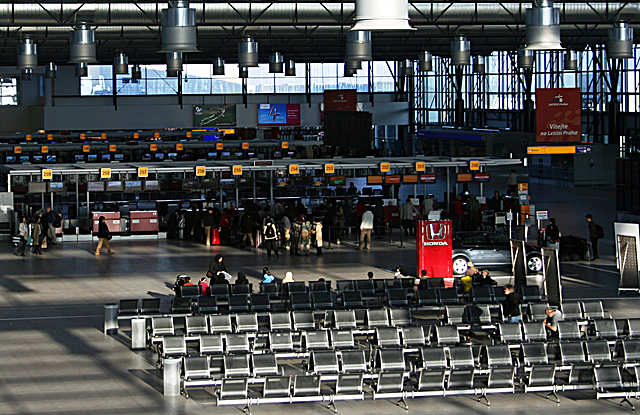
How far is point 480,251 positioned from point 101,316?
9.76m

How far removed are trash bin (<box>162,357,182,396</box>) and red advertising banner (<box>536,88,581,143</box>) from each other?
21.8 m

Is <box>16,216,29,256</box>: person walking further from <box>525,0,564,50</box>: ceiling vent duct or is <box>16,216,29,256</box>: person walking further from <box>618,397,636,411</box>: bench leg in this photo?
<box>525,0,564,50</box>: ceiling vent duct

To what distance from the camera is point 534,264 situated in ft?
91.0

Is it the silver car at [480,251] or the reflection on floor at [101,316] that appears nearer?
the reflection on floor at [101,316]

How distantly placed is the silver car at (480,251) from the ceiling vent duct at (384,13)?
20.3 m

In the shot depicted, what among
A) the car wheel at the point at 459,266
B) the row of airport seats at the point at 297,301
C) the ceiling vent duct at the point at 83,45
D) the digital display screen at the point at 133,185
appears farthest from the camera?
the digital display screen at the point at 133,185

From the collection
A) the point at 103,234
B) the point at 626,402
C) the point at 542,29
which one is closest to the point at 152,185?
the point at 103,234

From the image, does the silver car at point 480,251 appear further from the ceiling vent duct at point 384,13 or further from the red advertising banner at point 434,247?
the ceiling vent duct at point 384,13

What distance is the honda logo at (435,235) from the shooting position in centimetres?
2641

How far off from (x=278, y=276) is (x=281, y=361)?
9.54 meters

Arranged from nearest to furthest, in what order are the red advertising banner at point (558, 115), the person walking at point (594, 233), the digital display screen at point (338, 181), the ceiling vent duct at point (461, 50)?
1. the ceiling vent duct at point (461, 50)
2. the person walking at point (594, 233)
3. the red advertising banner at point (558, 115)
4. the digital display screen at point (338, 181)

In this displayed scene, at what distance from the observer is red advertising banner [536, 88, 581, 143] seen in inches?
1406

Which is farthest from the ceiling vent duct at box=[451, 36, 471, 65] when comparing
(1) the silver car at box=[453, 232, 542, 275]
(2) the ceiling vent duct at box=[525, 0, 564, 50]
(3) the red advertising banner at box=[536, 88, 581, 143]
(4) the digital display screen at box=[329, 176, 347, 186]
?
(4) the digital display screen at box=[329, 176, 347, 186]

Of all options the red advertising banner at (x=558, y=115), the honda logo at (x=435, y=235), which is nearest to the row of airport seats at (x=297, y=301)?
the honda logo at (x=435, y=235)
